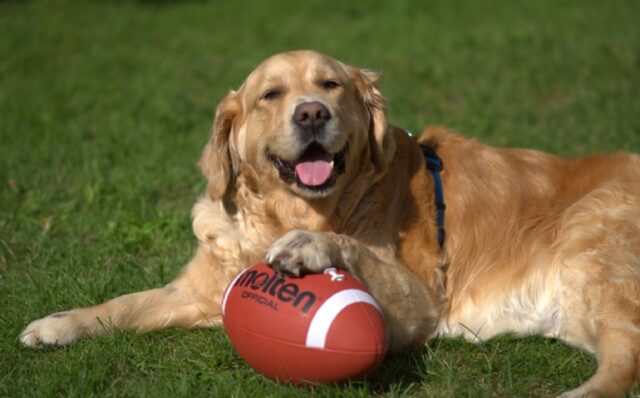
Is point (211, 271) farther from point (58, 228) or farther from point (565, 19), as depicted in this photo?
point (565, 19)

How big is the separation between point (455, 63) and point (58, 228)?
20.3ft

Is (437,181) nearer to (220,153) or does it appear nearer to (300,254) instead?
(220,153)

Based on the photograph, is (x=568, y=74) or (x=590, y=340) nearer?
(x=590, y=340)

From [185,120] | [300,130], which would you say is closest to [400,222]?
[300,130]

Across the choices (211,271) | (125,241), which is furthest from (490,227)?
(125,241)

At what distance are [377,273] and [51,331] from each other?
178 cm

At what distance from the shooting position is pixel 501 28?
1230 centimetres

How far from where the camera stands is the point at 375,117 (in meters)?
4.69

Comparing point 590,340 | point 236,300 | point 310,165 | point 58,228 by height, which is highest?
point 310,165

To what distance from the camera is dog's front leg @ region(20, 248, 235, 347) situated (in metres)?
4.30

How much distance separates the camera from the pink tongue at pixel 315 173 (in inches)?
168

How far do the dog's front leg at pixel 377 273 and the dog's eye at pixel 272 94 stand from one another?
972mm

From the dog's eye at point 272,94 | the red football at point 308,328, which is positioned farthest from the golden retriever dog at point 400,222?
the red football at point 308,328

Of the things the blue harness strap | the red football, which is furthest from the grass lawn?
the blue harness strap
